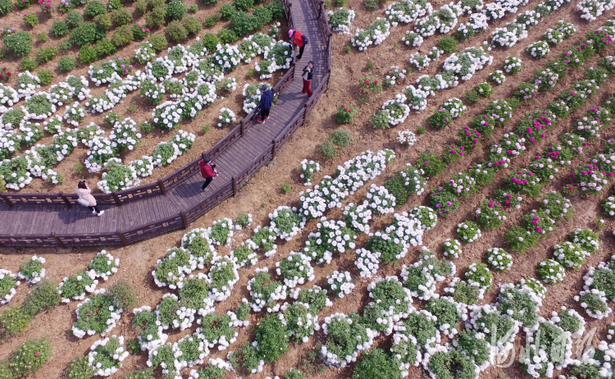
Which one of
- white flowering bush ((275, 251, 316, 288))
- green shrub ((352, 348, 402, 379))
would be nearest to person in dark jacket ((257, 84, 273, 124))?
white flowering bush ((275, 251, 316, 288))

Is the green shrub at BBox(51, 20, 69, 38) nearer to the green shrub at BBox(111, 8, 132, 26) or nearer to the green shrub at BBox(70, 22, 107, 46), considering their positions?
the green shrub at BBox(70, 22, 107, 46)

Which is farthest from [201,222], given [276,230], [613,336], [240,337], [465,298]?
[613,336]

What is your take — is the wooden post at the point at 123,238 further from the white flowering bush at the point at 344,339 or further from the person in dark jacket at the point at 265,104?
the white flowering bush at the point at 344,339

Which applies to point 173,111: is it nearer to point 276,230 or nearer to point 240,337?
point 276,230

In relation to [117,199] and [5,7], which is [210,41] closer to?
[117,199]

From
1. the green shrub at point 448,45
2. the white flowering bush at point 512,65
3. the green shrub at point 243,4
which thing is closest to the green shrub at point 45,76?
the green shrub at point 243,4

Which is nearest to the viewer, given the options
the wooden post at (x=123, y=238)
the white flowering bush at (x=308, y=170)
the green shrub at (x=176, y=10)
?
the wooden post at (x=123, y=238)
